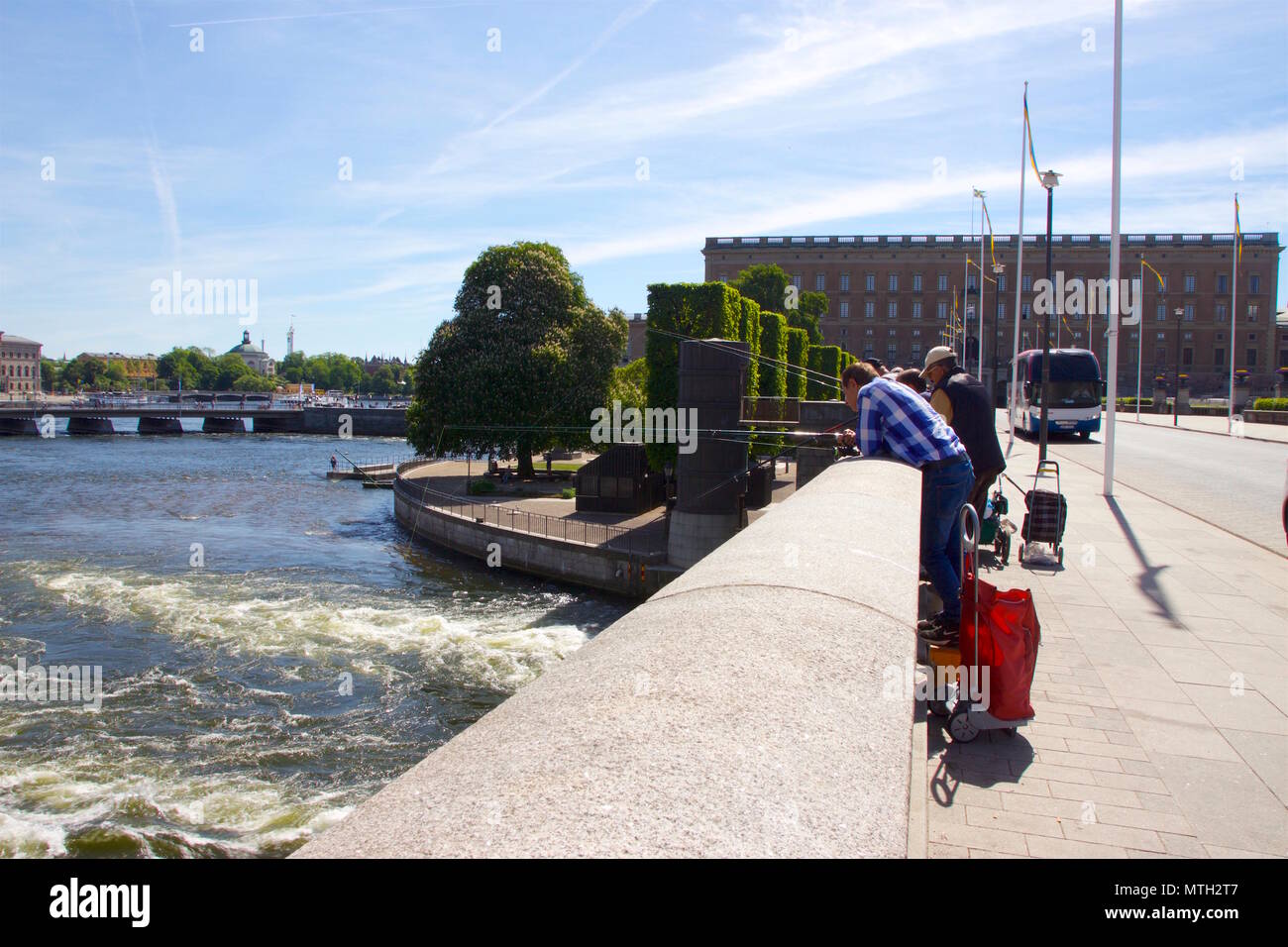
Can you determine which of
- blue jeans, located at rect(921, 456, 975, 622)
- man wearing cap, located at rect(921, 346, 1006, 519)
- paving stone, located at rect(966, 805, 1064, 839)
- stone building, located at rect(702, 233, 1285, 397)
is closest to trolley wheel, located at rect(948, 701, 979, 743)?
blue jeans, located at rect(921, 456, 975, 622)

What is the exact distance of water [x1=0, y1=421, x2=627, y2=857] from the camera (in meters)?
13.0

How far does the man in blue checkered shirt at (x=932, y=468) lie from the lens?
5574mm

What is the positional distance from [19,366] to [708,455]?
18325 centimetres

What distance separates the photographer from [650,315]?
32594 mm

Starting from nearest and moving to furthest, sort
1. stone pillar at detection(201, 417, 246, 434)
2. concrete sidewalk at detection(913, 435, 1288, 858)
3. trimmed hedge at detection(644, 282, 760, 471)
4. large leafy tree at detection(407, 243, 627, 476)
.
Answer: concrete sidewalk at detection(913, 435, 1288, 858) → trimmed hedge at detection(644, 282, 760, 471) → large leafy tree at detection(407, 243, 627, 476) → stone pillar at detection(201, 417, 246, 434)

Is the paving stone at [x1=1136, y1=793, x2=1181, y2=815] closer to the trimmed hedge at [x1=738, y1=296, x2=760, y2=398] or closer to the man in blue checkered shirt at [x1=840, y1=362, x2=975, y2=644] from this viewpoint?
the man in blue checkered shirt at [x1=840, y1=362, x2=975, y2=644]

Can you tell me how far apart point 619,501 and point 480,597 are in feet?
31.6

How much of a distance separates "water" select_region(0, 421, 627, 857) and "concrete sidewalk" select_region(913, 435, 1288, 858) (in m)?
9.62

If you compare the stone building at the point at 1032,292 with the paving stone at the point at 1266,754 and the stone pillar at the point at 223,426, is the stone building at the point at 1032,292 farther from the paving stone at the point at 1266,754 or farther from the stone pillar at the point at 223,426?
the paving stone at the point at 1266,754

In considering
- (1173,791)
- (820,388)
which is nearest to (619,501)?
(820,388)

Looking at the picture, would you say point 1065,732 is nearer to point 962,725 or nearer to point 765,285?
point 962,725

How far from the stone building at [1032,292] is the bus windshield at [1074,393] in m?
44.1

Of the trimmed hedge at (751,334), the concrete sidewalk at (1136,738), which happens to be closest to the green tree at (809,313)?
the trimmed hedge at (751,334)
